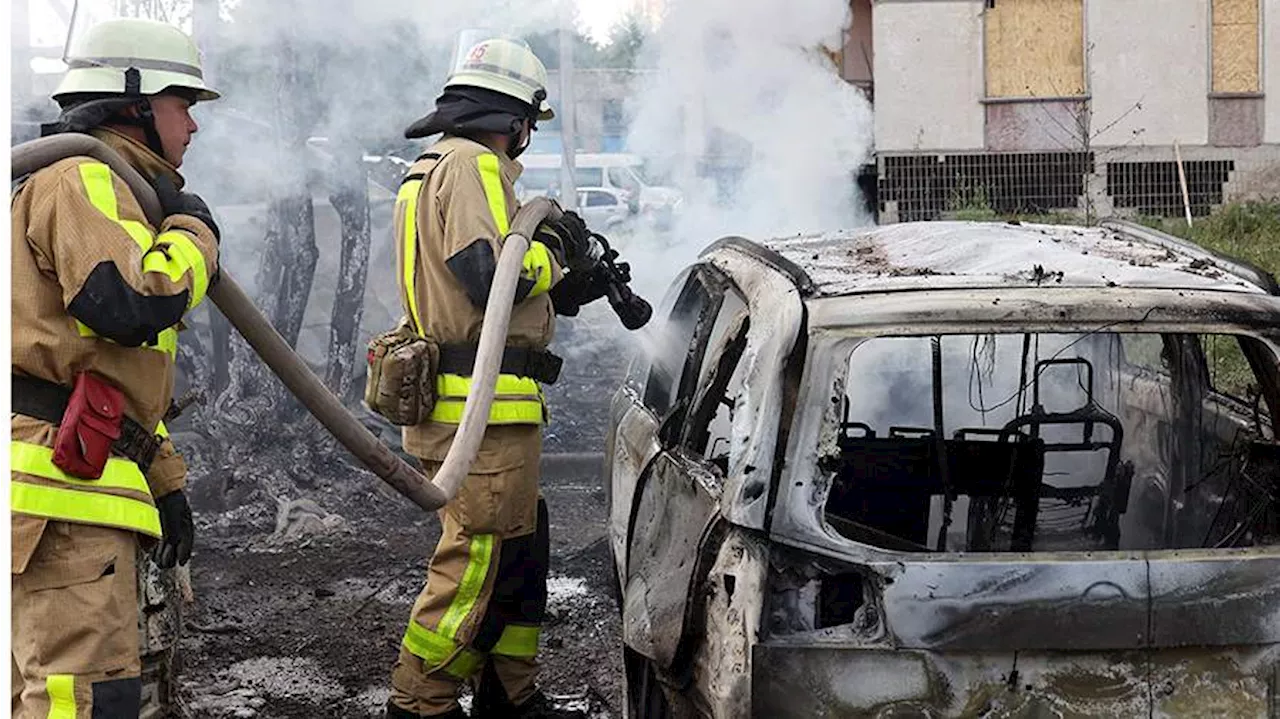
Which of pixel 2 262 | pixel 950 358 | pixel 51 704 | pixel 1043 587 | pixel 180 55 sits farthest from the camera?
pixel 950 358

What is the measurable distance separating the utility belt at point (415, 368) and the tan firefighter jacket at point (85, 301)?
1231 mm

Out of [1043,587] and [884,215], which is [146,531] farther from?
[884,215]

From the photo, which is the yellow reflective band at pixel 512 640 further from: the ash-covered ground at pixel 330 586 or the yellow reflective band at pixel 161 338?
the yellow reflective band at pixel 161 338

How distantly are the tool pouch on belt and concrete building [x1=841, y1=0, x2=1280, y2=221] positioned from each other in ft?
42.0

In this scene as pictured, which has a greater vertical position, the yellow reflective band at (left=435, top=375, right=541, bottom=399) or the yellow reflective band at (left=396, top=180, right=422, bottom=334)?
the yellow reflective band at (left=396, top=180, right=422, bottom=334)

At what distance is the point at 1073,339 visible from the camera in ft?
14.5

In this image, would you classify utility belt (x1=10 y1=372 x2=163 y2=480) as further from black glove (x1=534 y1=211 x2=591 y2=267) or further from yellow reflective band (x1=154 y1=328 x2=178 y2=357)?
black glove (x1=534 y1=211 x2=591 y2=267)

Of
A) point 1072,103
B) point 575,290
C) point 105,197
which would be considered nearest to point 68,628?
point 105,197

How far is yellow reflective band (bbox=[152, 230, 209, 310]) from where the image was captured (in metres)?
3.21

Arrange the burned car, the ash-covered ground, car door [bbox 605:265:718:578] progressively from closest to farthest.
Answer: the burned car
car door [bbox 605:265:718:578]
the ash-covered ground

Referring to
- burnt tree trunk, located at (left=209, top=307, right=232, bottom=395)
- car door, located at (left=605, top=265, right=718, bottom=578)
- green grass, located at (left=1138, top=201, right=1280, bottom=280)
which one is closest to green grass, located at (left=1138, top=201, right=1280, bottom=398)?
green grass, located at (left=1138, top=201, right=1280, bottom=280)

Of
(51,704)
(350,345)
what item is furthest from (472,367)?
(350,345)

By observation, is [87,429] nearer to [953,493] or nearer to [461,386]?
[461,386]

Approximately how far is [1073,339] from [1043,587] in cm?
179
